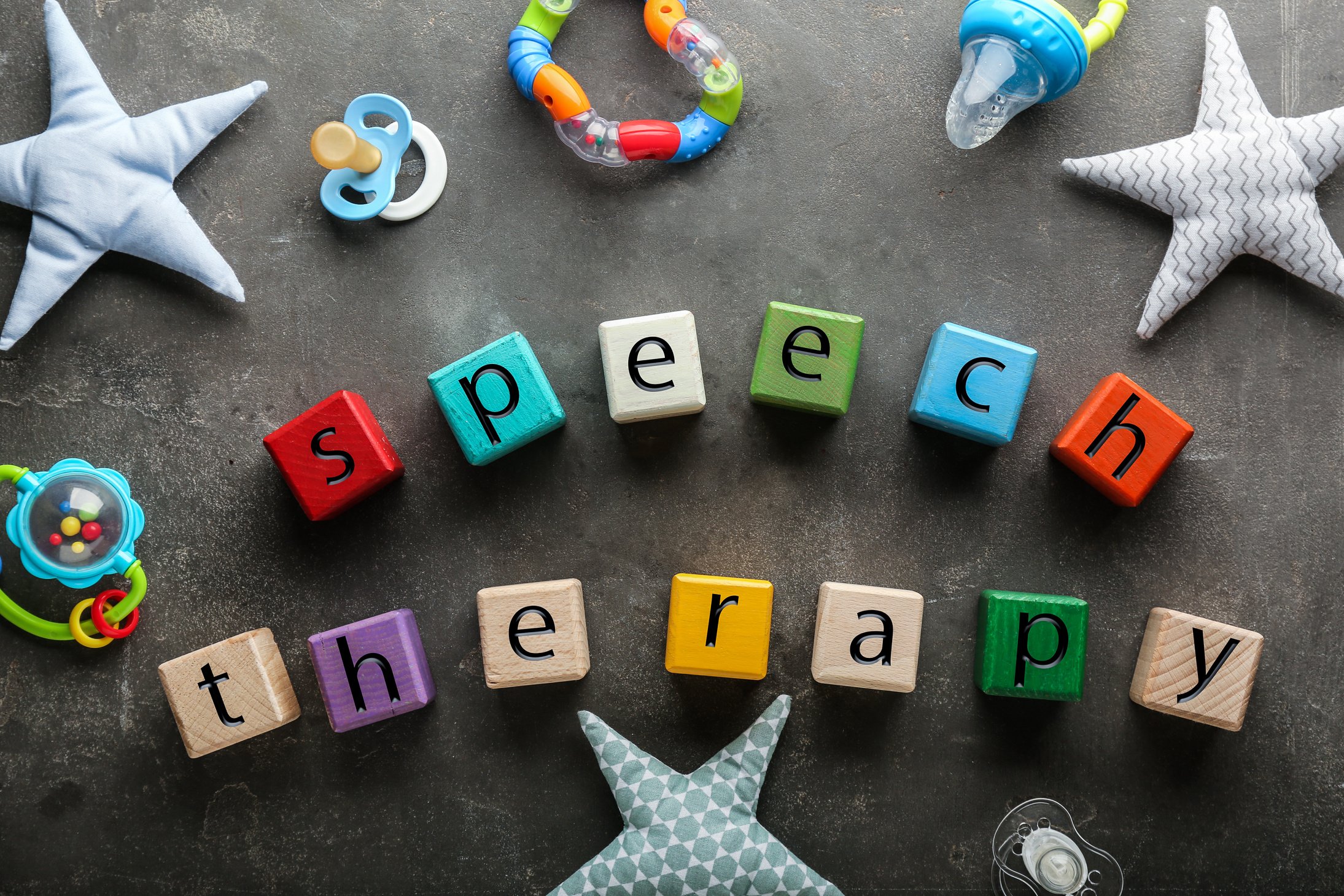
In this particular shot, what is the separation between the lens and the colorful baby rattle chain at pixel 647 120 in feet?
5.74

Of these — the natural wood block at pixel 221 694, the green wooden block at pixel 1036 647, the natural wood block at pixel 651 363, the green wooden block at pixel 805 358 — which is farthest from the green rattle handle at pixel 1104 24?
the natural wood block at pixel 221 694

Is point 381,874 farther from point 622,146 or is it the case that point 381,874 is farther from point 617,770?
point 622,146

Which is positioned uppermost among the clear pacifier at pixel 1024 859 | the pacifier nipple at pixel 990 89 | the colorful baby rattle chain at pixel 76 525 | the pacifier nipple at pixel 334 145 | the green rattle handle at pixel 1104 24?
the green rattle handle at pixel 1104 24

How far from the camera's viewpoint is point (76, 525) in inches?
64.0

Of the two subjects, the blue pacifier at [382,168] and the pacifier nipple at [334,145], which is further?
the blue pacifier at [382,168]

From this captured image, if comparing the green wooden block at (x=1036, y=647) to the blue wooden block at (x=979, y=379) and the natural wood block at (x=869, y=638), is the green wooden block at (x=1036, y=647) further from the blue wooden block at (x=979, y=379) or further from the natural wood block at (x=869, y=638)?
the blue wooden block at (x=979, y=379)

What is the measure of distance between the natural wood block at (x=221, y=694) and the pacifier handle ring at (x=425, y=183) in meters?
0.98

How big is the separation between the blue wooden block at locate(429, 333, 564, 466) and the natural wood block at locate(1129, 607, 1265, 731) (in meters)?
1.43

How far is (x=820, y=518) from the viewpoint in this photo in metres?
1.85

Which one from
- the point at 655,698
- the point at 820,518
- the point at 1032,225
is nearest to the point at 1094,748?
the point at 820,518

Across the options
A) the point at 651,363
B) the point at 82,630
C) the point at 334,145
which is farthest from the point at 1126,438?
the point at 82,630

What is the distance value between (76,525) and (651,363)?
1.20 m

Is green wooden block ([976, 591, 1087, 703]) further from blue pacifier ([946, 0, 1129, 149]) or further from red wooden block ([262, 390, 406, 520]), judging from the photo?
red wooden block ([262, 390, 406, 520])

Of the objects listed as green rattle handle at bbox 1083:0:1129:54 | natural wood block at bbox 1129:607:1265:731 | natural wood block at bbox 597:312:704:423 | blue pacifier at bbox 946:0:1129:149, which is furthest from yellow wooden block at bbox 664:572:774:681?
green rattle handle at bbox 1083:0:1129:54
